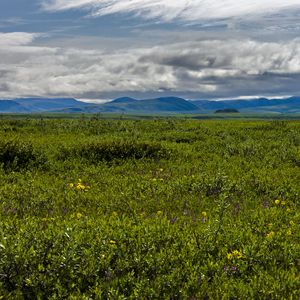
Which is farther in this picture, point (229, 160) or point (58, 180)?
point (229, 160)

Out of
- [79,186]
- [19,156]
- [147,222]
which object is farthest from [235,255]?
[19,156]

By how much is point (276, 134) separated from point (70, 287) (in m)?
22.9

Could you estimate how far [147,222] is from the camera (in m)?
8.15

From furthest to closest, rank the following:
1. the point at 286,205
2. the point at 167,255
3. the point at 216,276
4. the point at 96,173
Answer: the point at 96,173
the point at 286,205
the point at 167,255
the point at 216,276

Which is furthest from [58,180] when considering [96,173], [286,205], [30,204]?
[286,205]

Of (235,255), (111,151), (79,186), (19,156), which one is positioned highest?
(111,151)

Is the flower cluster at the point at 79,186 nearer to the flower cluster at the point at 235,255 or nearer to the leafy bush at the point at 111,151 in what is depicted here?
the leafy bush at the point at 111,151

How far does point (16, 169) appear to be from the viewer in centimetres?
1458

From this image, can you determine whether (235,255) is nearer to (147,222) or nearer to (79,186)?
(147,222)

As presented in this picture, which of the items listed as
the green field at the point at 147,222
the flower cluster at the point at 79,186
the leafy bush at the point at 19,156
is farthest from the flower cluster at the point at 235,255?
the leafy bush at the point at 19,156

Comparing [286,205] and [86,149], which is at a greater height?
[86,149]

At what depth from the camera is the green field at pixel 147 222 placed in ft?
17.7

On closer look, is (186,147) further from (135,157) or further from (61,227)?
(61,227)

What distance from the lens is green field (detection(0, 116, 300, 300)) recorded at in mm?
5391
